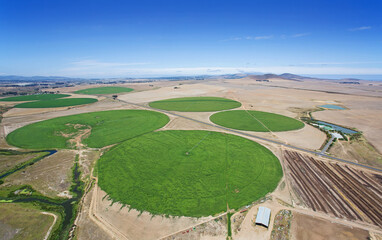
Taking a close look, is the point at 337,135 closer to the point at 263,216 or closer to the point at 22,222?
the point at 263,216

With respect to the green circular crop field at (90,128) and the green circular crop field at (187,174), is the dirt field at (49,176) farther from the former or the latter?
the green circular crop field at (90,128)

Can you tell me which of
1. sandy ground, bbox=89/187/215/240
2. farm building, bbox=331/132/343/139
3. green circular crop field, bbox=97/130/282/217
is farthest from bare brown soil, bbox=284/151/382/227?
farm building, bbox=331/132/343/139

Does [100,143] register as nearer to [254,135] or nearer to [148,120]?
[148,120]

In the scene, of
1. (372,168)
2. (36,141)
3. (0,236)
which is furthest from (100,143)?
(372,168)

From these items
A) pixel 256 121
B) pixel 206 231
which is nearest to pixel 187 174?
pixel 206 231

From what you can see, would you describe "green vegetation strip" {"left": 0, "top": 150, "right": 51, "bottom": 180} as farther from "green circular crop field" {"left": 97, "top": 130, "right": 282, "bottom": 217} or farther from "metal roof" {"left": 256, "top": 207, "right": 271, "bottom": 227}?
"metal roof" {"left": 256, "top": 207, "right": 271, "bottom": 227}
